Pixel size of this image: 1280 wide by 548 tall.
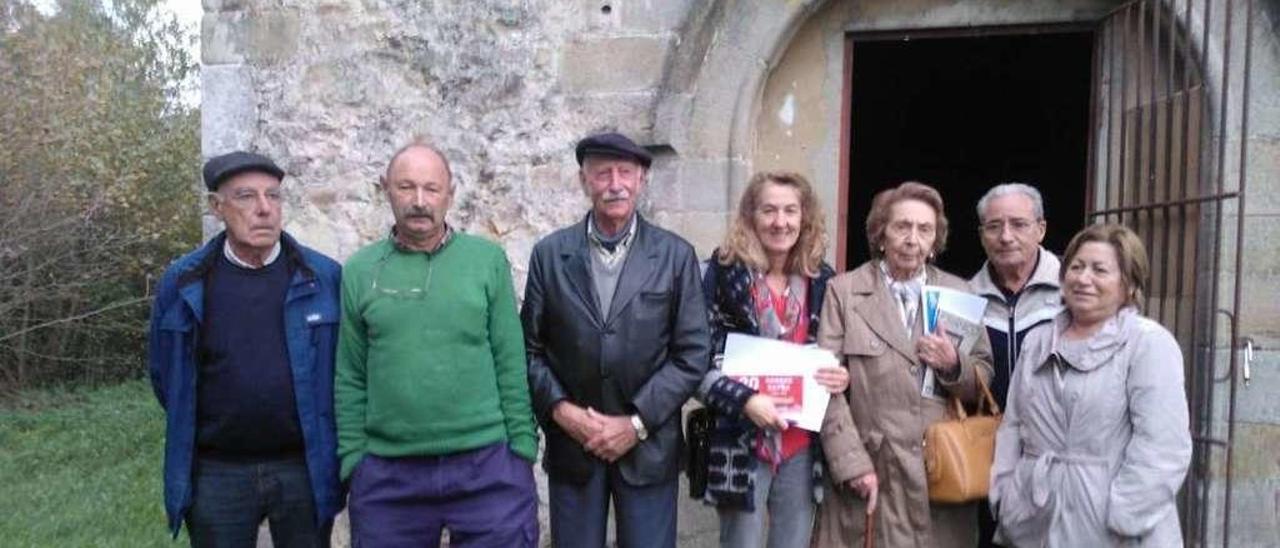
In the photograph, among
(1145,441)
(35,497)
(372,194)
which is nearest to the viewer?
(1145,441)

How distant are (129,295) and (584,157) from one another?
11.4m

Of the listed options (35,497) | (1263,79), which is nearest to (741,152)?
(1263,79)

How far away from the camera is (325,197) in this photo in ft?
15.3

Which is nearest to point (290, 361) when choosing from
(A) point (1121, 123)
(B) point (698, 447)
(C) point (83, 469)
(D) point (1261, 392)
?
(B) point (698, 447)

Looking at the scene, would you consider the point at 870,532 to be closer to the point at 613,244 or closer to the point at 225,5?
the point at 613,244

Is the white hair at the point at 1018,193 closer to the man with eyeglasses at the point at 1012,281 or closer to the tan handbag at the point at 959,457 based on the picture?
the man with eyeglasses at the point at 1012,281

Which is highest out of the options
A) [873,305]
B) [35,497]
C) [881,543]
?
[873,305]

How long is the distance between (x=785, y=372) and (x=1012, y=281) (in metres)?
0.91

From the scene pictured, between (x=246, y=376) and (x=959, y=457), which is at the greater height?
(x=246, y=376)

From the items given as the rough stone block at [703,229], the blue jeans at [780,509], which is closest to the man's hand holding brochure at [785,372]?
the blue jeans at [780,509]

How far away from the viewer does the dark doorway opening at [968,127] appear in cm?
714

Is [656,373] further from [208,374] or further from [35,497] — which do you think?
[35,497]

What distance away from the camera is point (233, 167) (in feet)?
10.8

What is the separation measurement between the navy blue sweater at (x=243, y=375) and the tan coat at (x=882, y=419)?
1.63 meters
